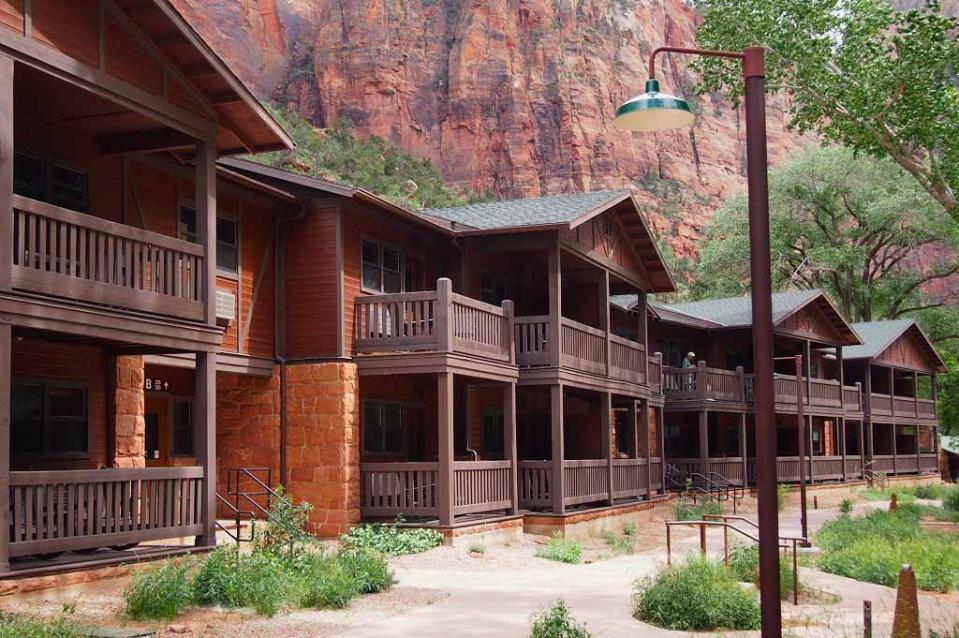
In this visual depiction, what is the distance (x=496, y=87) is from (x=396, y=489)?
286ft

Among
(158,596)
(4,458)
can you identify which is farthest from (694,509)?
(4,458)

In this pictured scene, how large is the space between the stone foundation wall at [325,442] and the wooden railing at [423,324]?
82 cm

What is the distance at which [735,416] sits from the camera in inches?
1660

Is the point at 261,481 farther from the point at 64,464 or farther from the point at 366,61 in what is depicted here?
the point at 366,61

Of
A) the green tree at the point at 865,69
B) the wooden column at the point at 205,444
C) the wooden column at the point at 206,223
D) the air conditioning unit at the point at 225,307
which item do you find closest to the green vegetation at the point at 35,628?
the wooden column at the point at 205,444

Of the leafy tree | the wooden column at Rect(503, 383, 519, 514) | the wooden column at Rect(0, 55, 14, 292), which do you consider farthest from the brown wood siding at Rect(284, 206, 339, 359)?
the leafy tree

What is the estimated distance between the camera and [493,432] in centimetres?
2747

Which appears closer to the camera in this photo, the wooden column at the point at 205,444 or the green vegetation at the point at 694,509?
the wooden column at the point at 205,444

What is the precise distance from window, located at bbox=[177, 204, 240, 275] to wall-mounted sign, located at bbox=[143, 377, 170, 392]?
2196mm

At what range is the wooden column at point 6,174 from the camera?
1263 centimetres

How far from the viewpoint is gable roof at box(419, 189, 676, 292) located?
2389 cm

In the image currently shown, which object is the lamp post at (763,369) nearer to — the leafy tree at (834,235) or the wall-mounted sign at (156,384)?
the wall-mounted sign at (156,384)

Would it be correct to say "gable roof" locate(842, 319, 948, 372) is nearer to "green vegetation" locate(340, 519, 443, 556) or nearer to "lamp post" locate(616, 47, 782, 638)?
"green vegetation" locate(340, 519, 443, 556)

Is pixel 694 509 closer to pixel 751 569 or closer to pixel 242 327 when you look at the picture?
pixel 751 569
